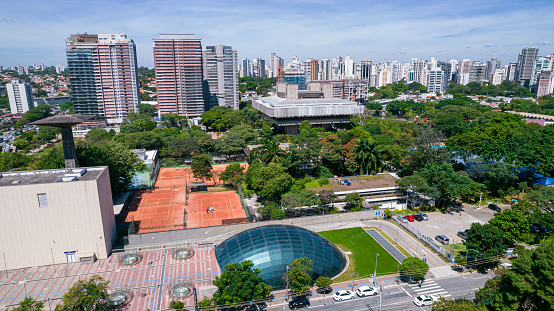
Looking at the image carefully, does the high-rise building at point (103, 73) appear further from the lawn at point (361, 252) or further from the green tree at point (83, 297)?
the green tree at point (83, 297)

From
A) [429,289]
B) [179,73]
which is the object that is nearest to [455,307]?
[429,289]

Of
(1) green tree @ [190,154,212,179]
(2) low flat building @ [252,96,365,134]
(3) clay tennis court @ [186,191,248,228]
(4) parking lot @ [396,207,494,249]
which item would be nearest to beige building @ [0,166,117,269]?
(3) clay tennis court @ [186,191,248,228]

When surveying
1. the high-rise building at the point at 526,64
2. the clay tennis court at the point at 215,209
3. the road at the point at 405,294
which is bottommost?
the road at the point at 405,294

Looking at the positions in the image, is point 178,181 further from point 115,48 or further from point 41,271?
point 115,48

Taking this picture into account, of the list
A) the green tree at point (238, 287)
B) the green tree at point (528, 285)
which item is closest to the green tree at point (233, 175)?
the green tree at point (238, 287)

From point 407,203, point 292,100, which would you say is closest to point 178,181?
point 407,203

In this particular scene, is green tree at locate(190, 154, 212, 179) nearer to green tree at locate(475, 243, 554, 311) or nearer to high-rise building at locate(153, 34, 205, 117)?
green tree at locate(475, 243, 554, 311)
